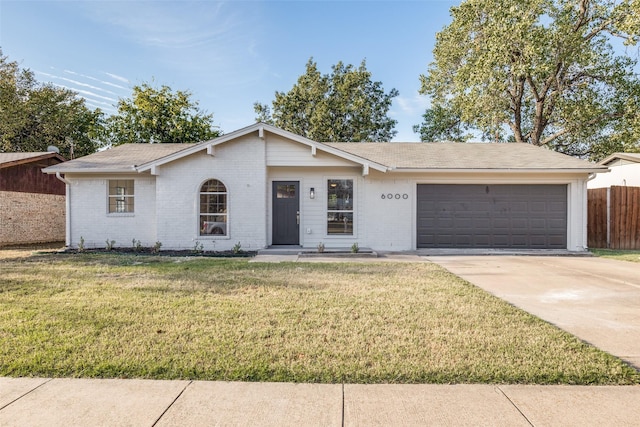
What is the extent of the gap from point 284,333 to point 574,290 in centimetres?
536

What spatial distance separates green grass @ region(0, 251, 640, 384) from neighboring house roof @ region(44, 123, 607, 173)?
532 cm

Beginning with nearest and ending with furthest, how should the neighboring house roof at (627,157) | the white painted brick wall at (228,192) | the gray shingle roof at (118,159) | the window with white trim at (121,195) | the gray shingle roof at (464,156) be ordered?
the white painted brick wall at (228,192), the gray shingle roof at (118,159), the gray shingle roof at (464,156), the window with white trim at (121,195), the neighboring house roof at (627,157)

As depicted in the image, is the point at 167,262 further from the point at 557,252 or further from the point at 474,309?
the point at 557,252

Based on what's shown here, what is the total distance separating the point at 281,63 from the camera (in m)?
25.4

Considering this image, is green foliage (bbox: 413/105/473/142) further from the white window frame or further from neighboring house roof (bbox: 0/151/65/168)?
neighboring house roof (bbox: 0/151/65/168)

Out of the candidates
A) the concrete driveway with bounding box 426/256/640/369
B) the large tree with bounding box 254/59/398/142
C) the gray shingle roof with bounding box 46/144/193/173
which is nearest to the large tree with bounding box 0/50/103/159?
the large tree with bounding box 254/59/398/142

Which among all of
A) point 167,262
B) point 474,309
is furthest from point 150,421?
point 167,262

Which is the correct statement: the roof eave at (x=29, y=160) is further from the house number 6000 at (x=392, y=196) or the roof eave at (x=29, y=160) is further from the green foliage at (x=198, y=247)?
the house number 6000 at (x=392, y=196)

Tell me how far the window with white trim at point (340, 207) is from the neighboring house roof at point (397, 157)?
3.51 ft

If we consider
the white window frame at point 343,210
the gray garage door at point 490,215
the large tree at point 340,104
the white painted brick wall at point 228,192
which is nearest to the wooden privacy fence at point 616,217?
the gray garage door at point 490,215

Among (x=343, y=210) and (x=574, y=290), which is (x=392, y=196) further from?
(x=574, y=290)

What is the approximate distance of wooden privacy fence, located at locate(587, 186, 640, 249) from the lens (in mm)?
12633

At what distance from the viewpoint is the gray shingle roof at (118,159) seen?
37.8 feet

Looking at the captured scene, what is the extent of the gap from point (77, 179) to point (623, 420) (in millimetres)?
14256
